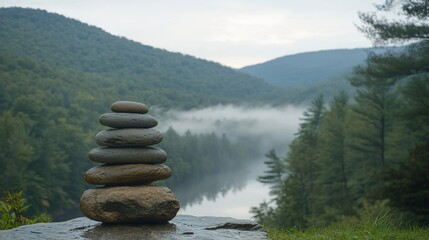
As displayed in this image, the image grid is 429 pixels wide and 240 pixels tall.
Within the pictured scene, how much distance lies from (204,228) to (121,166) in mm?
1977

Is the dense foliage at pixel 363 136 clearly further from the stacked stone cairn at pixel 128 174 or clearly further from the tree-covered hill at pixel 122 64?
the tree-covered hill at pixel 122 64

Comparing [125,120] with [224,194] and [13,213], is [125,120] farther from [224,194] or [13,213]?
[224,194]

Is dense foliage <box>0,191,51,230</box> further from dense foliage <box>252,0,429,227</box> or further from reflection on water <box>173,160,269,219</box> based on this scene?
reflection on water <box>173,160,269,219</box>

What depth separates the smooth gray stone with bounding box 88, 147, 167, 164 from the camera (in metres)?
9.72

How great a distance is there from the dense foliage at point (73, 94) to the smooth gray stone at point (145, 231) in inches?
1582

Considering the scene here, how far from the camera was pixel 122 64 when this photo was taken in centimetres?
16712

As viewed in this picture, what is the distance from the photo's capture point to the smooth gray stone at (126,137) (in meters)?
9.78

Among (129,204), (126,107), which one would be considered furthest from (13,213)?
(126,107)

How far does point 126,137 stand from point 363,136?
29.8 metres

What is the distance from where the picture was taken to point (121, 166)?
970 cm

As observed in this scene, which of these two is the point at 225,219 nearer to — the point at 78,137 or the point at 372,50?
the point at 372,50

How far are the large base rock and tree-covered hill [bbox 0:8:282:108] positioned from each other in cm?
11602

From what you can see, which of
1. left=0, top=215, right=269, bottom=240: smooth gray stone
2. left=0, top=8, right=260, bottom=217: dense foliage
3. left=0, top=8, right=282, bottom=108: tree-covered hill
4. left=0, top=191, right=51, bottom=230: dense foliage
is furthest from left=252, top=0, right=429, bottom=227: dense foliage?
left=0, top=8, right=282, bottom=108: tree-covered hill

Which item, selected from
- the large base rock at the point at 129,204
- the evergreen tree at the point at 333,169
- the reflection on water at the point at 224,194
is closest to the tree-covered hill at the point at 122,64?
the reflection on water at the point at 224,194
